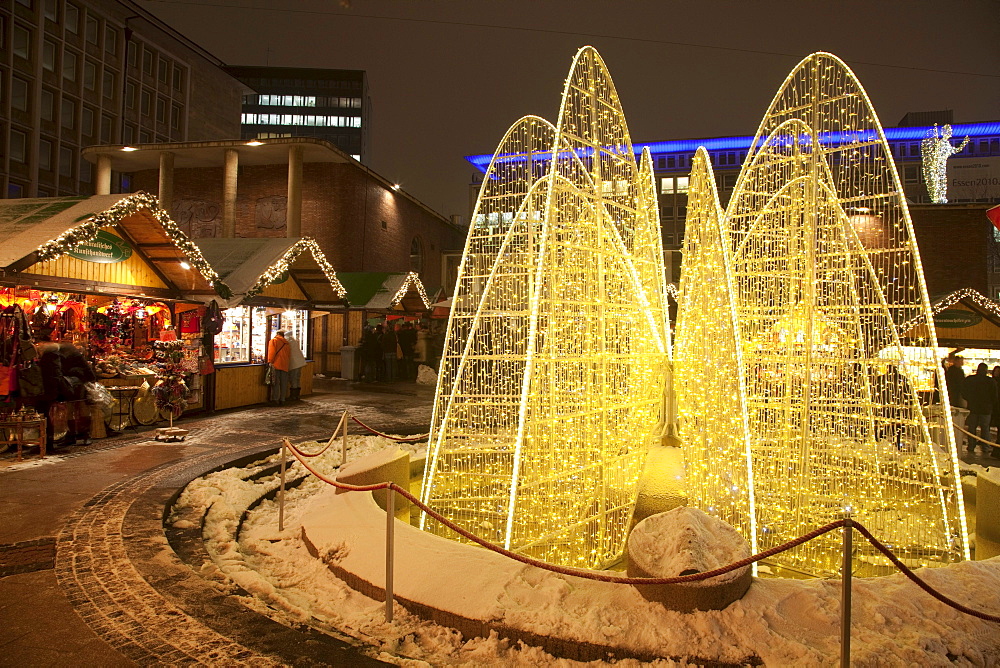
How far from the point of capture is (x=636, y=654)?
3.31m

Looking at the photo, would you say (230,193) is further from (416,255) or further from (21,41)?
(21,41)

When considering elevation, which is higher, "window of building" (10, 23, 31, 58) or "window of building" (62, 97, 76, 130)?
"window of building" (10, 23, 31, 58)

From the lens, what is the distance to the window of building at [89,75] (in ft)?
125

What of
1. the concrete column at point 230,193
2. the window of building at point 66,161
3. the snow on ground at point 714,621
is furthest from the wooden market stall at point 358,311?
the window of building at point 66,161

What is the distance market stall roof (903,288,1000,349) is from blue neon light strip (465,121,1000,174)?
677 cm

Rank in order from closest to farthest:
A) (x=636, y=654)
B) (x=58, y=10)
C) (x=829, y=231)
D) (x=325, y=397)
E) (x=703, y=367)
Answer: (x=636, y=654), (x=703, y=367), (x=829, y=231), (x=325, y=397), (x=58, y=10)

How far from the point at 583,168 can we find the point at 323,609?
4.48 meters

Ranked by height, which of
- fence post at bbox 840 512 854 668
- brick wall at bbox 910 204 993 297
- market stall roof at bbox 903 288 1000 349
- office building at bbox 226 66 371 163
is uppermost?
office building at bbox 226 66 371 163

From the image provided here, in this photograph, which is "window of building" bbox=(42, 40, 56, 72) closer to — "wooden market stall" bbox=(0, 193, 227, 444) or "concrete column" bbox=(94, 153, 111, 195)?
"concrete column" bbox=(94, 153, 111, 195)

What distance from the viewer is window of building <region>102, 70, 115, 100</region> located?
3950 cm

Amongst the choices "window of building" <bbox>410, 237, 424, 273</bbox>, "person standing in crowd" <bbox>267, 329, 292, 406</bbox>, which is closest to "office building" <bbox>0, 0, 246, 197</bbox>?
"window of building" <bbox>410, 237, 424, 273</bbox>

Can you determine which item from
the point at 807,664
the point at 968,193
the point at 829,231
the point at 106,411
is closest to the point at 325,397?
the point at 106,411

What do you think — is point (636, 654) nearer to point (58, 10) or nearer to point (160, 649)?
point (160, 649)

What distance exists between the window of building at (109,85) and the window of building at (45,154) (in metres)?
5.70
